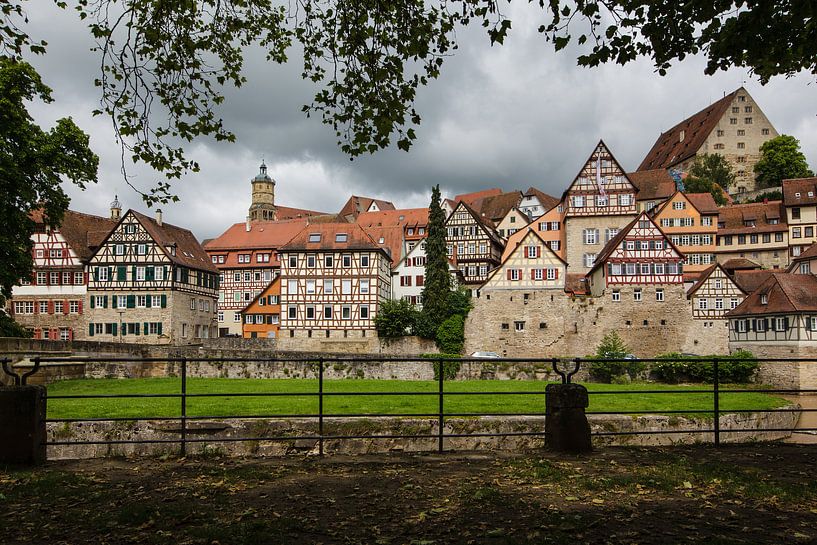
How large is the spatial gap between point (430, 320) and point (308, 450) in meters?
35.7

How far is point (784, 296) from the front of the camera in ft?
129

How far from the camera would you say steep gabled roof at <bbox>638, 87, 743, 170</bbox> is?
92.0 metres

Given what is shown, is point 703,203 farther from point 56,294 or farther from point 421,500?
point 421,500

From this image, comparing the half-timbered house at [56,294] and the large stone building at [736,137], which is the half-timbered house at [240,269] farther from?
the large stone building at [736,137]

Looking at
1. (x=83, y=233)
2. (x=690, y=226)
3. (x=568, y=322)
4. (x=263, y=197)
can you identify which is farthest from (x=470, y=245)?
(x=263, y=197)

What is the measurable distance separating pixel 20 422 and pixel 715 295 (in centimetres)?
4951

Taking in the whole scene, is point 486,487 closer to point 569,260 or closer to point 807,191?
point 569,260

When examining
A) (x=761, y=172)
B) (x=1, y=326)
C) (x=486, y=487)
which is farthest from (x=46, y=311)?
(x=761, y=172)

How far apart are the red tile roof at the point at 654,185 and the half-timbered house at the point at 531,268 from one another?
1076 inches

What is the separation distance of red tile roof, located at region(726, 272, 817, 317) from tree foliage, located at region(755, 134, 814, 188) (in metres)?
49.7

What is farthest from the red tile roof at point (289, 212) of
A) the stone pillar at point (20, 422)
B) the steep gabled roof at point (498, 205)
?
the stone pillar at point (20, 422)

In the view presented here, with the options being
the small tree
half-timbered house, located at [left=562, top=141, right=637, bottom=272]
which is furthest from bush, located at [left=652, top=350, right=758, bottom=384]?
half-timbered house, located at [left=562, top=141, right=637, bottom=272]

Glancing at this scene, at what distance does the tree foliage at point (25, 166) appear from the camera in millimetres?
20984

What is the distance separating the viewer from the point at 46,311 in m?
50.4
